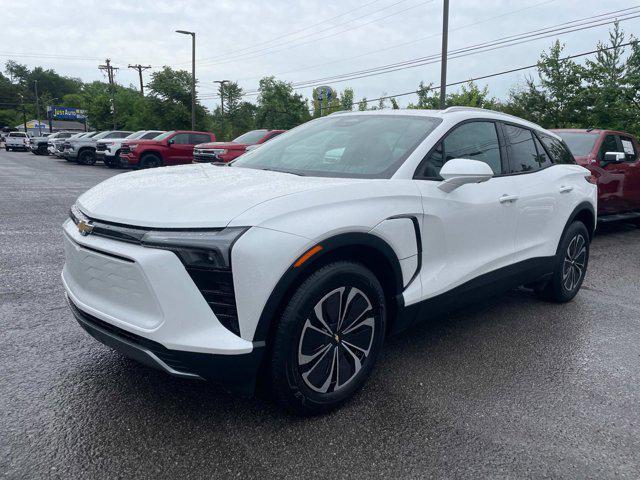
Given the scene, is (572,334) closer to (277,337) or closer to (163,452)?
(277,337)

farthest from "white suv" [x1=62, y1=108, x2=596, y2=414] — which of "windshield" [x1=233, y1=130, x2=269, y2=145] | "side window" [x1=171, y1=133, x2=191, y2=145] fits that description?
"side window" [x1=171, y1=133, x2=191, y2=145]

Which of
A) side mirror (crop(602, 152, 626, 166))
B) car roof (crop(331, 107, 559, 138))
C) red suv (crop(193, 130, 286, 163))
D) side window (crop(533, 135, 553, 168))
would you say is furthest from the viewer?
red suv (crop(193, 130, 286, 163))

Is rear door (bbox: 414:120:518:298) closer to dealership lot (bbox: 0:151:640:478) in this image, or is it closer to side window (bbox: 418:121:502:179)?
side window (bbox: 418:121:502:179)

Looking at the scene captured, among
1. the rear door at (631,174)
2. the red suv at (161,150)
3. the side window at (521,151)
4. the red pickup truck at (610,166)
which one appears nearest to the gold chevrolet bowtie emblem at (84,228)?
the side window at (521,151)

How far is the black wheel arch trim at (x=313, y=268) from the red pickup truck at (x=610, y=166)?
615 centimetres

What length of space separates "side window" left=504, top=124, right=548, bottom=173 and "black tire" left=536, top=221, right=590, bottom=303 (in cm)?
75

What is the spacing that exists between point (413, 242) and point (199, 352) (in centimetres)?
138

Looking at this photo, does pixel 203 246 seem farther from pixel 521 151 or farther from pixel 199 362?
pixel 521 151

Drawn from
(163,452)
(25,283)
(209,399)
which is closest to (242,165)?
(209,399)

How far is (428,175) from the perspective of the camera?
130 inches

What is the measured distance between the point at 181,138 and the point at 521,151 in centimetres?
1858

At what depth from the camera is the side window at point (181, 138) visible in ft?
68.8

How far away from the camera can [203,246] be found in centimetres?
230

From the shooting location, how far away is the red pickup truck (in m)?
8.12
